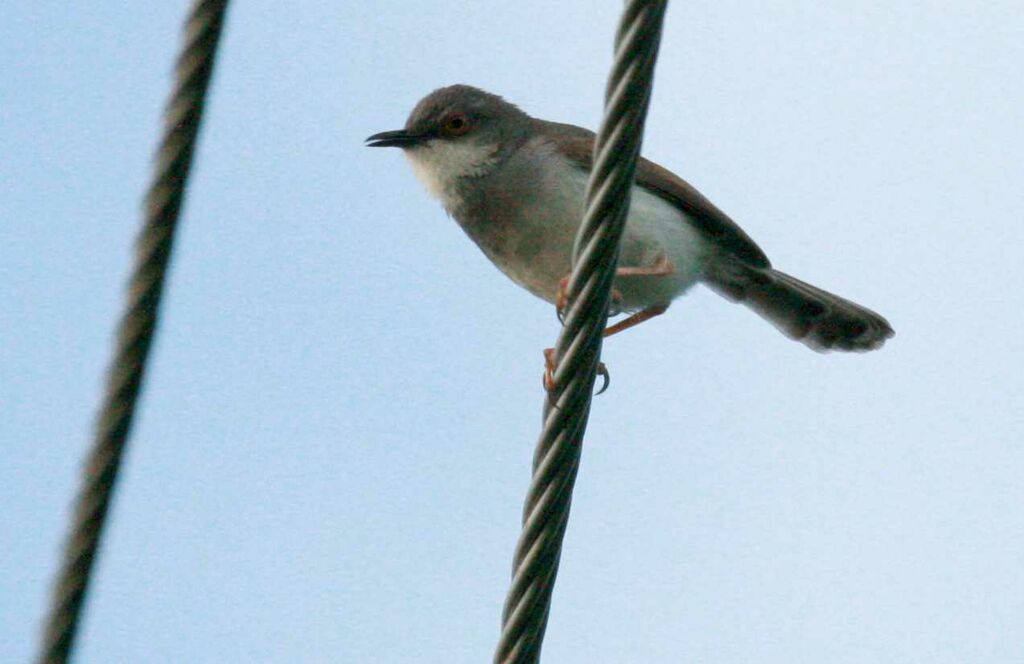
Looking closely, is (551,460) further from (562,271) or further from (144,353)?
(562,271)

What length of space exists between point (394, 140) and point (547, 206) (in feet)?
3.89

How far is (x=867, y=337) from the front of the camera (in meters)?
8.91

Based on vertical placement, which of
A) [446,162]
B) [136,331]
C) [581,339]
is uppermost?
[446,162]

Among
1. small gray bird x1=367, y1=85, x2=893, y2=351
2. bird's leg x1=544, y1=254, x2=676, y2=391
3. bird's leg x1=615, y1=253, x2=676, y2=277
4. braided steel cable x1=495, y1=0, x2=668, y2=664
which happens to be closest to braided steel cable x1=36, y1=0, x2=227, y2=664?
braided steel cable x1=495, y1=0, x2=668, y2=664

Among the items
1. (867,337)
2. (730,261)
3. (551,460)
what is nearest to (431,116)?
(730,261)

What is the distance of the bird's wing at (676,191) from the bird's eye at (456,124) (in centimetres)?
43

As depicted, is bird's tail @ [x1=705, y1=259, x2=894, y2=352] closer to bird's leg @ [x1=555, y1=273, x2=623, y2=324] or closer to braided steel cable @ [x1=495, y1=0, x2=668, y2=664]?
bird's leg @ [x1=555, y1=273, x2=623, y2=324]

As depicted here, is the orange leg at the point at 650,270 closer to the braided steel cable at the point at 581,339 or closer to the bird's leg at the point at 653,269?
the bird's leg at the point at 653,269

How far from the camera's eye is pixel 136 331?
2402mm

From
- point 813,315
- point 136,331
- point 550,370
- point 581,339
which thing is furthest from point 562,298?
point 813,315

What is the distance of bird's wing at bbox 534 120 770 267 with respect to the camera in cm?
739

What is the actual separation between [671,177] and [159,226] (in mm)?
5389

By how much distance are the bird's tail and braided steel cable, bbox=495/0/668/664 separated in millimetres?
5450

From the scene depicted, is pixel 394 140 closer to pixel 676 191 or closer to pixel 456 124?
pixel 456 124
